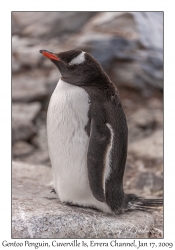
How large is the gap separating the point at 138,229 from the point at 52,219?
50 centimetres

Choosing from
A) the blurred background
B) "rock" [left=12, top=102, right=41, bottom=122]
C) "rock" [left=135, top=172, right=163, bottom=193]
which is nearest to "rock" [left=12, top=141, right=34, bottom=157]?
the blurred background

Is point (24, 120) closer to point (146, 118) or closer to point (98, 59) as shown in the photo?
point (98, 59)

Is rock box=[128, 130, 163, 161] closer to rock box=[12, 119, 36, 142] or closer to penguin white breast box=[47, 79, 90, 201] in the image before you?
rock box=[12, 119, 36, 142]

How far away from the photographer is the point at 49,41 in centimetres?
614

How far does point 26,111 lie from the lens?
561 cm

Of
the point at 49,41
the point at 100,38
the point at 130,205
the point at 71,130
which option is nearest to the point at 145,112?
the point at 100,38

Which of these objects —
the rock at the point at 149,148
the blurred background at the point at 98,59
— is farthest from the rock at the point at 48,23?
the rock at the point at 149,148

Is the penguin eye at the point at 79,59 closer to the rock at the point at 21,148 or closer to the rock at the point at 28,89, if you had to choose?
the rock at the point at 21,148

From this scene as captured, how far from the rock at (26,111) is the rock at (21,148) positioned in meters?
0.37

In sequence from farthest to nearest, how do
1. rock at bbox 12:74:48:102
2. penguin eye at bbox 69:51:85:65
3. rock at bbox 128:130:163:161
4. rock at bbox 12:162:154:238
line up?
rock at bbox 12:74:48:102
rock at bbox 128:130:163:161
penguin eye at bbox 69:51:85:65
rock at bbox 12:162:154:238

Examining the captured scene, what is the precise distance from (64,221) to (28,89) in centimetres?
413

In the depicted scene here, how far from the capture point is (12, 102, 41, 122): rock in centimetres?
532

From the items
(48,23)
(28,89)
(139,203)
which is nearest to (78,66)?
(139,203)

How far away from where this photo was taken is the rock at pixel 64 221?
2.15 metres
